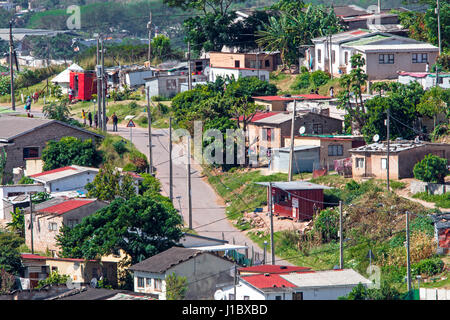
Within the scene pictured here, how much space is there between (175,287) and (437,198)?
14659mm

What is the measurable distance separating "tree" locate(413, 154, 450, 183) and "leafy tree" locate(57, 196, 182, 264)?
37.8 feet

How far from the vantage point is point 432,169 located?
144 ft

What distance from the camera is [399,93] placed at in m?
51.4

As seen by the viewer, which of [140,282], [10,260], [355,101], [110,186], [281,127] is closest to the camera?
[140,282]

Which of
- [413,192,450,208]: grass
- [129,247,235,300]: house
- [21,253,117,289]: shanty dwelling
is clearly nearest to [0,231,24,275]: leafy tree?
[21,253,117,289]: shanty dwelling

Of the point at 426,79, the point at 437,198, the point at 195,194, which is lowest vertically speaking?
the point at 195,194

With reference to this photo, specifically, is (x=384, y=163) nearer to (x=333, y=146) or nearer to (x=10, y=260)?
(x=333, y=146)

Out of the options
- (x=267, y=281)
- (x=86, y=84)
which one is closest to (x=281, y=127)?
(x=86, y=84)

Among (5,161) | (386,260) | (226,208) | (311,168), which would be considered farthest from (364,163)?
(5,161)

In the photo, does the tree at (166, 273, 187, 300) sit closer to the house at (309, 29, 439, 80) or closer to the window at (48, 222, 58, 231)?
the window at (48, 222, 58, 231)

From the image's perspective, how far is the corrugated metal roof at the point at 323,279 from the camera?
30663 millimetres

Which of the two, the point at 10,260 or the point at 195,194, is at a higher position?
the point at 195,194

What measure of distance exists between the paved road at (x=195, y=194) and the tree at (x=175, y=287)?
23.1 ft

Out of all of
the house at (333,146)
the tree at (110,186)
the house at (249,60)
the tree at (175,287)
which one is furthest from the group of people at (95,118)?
the tree at (175,287)
